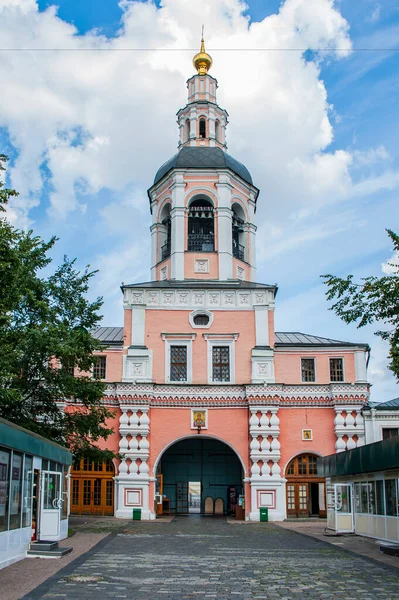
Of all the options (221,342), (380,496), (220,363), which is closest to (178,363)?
(220,363)

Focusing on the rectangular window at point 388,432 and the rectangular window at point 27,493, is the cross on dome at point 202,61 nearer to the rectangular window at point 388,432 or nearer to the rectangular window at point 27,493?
the rectangular window at point 388,432

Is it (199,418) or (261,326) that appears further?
(261,326)

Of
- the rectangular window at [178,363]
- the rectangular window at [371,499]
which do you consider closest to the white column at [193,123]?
the rectangular window at [178,363]

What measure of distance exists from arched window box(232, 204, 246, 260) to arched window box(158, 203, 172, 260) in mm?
3491

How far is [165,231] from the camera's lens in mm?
36531

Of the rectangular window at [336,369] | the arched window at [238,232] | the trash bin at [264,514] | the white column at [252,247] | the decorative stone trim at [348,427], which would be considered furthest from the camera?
the white column at [252,247]

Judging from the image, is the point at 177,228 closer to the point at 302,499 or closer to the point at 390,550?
the point at 302,499

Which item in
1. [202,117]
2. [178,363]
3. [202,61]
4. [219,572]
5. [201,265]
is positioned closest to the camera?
[219,572]

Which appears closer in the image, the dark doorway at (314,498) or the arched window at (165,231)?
the dark doorway at (314,498)

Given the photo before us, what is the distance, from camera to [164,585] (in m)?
11.7

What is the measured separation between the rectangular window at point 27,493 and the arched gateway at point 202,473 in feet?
63.3

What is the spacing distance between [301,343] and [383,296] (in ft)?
61.3

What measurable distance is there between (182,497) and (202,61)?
25.4 metres

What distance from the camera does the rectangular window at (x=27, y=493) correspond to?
601 inches
